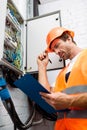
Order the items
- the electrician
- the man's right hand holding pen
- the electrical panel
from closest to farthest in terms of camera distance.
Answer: the electrician
the electrical panel
the man's right hand holding pen

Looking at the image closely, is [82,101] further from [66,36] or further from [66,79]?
[66,36]

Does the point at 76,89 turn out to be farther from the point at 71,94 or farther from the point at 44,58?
the point at 44,58

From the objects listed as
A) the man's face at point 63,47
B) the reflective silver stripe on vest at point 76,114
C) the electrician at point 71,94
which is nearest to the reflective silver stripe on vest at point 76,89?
the electrician at point 71,94

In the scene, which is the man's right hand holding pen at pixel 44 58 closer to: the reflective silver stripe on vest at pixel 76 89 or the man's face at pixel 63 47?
the man's face at pixel 63 47

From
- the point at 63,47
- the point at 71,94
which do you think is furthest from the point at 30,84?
the point at 63,47

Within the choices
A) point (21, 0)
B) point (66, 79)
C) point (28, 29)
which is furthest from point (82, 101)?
point (21, 0)

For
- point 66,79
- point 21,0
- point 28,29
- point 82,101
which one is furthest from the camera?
point 21,0

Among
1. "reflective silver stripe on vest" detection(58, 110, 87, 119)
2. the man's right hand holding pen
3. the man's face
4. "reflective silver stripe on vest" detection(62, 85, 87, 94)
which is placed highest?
the man's face

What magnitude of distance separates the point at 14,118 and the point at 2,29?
0.64m

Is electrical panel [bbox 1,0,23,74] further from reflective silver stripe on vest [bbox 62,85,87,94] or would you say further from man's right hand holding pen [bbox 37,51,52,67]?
reflective silver stripe on vest [bbox 62,85,87,94]

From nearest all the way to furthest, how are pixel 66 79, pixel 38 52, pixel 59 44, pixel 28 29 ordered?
pixel 66 79 < pixel 59 44 < pixel 38 52 < pixel 28 29

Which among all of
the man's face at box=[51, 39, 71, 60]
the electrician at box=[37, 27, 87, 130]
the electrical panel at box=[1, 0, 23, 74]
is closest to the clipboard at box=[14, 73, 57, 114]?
the electrician at box=[37, 27, 87, 130]

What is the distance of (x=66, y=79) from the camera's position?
46.1 inches

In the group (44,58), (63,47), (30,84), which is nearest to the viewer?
(30,84)
